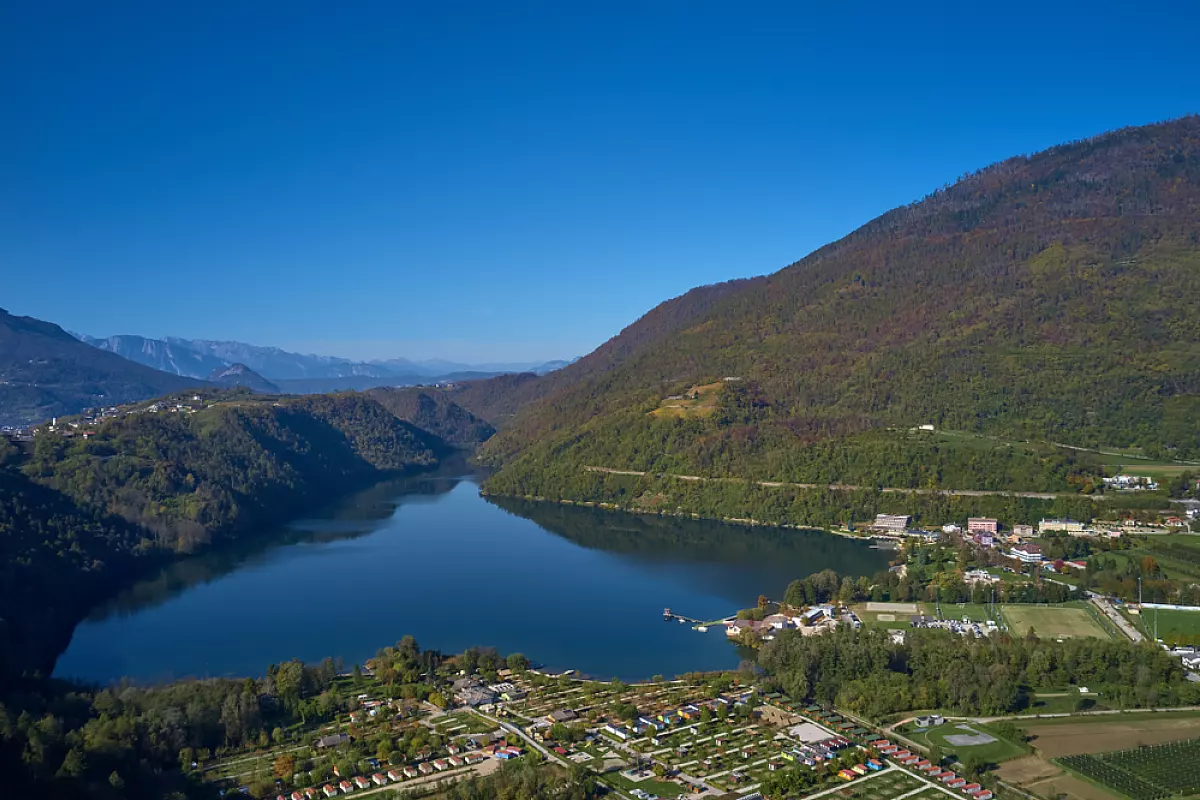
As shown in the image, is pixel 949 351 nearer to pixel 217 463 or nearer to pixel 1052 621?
pixel 1052 621

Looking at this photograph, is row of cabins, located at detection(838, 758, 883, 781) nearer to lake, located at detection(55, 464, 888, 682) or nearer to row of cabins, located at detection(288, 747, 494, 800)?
row of cabins, located at detection(288, 747, 494, 800)

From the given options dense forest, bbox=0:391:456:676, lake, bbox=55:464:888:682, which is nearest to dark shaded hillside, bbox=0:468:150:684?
dense forest, bbox=0:391:456:676

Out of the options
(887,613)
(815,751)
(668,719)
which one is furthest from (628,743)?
(887,613)

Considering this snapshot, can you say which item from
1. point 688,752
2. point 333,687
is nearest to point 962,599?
point 688,752

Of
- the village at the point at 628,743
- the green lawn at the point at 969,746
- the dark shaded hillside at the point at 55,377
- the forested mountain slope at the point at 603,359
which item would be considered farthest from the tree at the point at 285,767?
the dark shaded hillside at the point at 55,377

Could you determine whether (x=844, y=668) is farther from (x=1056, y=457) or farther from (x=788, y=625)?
(x=1056, y=457)

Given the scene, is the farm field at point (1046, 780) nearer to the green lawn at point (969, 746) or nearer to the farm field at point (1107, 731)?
the green lawn at point (969, 746)
